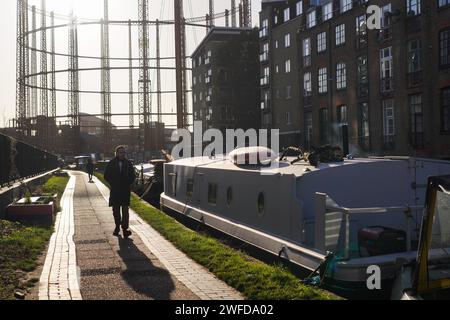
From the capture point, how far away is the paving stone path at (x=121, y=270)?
602cm

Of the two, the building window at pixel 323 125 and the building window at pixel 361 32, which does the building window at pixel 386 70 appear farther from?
the building window at pixel 323 125

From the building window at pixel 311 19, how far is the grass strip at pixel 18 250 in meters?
37.5

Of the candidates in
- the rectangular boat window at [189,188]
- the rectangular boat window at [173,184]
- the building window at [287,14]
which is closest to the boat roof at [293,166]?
the rectangular boat window at [189,188]

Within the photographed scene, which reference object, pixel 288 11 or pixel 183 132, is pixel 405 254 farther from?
pixel 288 11

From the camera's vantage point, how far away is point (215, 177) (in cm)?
1152

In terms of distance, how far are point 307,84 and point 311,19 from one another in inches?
216

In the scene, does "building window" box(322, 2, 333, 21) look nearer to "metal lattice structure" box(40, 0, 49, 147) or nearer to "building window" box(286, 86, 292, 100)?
"building window" box(286, 86, 292, 100)

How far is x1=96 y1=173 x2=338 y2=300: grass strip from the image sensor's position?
583 cm

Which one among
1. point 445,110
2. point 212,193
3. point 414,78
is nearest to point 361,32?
point 414,78

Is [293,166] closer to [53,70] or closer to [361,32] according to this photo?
[361,32]

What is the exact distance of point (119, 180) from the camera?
1016cm

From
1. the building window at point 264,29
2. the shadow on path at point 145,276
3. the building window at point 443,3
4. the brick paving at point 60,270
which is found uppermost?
the building window at point 264,29

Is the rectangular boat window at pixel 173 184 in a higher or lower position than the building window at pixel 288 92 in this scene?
lower

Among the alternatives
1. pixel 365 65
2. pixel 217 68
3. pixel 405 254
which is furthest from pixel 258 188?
pixel 217 68
